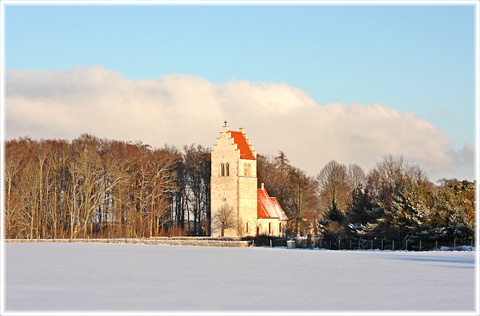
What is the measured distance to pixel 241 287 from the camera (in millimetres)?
15453

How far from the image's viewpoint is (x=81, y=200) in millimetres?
55125

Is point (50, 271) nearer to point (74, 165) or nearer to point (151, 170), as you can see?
point (74, 165)

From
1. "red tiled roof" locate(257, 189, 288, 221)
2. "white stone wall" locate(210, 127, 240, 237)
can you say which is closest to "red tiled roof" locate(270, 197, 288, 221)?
"red tiled roof" locate(257, 189, 288, 221)

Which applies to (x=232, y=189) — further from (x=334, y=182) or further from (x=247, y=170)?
(x=334, y=182)

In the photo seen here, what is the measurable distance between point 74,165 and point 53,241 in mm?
9699

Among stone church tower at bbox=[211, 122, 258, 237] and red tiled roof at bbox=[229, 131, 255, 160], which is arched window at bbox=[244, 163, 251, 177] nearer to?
stone church tower at bbox=[211, 122, 258, 237]

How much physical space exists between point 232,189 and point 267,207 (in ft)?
15.0

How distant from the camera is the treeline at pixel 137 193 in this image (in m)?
40.5

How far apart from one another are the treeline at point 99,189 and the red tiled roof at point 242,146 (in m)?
5.68

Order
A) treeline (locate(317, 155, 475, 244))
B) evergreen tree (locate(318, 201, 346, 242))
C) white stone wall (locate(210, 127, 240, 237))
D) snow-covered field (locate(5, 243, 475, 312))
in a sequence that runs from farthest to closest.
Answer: white stone wall (locate(210, 127, 240, 237)) < evergreen tree (locate(318, 201, 346, 242)) < treeline (locate(317, 155, 475, 244)) < snow-covered field (locate(5, 243, 475, 312))

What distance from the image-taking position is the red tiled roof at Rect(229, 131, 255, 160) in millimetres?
59969

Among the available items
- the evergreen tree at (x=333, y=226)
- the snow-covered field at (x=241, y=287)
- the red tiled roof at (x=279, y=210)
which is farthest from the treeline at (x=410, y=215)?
the red tiled roof at (x=279, y=210)

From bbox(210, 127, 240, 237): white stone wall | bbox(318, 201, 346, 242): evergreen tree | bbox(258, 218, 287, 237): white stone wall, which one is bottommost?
bbox(258, 218, 287, 237): white stone wall

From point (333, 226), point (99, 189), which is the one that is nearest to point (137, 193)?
point (99, 189)
